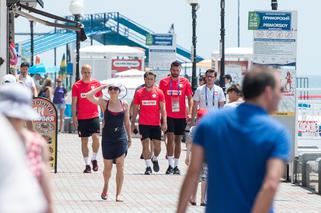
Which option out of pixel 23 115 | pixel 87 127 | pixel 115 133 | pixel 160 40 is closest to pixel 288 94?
pixel 87 127

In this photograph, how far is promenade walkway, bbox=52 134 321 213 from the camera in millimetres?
15500

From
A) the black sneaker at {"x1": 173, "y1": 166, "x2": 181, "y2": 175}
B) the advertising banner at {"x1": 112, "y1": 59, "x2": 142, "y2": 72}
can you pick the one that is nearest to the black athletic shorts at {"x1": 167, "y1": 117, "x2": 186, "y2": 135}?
the black sneaker at {"x1": 173, "y1": 166, "x2": 181, "y2": 175}

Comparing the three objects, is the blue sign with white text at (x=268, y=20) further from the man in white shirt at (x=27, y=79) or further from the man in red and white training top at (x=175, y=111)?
the man in white shirt at (x=27, y=79)

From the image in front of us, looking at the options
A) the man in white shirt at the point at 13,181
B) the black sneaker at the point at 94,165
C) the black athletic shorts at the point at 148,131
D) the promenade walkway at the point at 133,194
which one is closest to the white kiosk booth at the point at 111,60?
the promenade walkway at the point at 133,194

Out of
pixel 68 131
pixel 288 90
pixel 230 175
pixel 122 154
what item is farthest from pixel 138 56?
pixel 230 175

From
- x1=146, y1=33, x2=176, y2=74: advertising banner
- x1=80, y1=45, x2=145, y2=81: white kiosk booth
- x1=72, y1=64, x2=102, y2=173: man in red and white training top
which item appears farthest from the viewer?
x1=80, y1=45, x2=145, y2=81: white kiosk booth

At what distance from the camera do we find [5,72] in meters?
23.0

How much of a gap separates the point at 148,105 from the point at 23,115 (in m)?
14.1

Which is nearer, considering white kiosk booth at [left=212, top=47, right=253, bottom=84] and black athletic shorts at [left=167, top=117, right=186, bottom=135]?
black athletic shorts at [left=167, top=117, right=186, bottom=135]

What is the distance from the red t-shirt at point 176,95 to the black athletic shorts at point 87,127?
1.36 meters

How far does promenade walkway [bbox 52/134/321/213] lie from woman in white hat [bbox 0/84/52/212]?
749cm

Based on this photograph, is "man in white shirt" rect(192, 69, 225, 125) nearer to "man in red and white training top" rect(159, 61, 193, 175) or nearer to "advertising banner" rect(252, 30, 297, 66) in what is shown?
"advertising banner" rect(252, 30, 297, 66)

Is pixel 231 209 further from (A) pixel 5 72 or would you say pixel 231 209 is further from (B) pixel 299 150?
(A) pixel 5 72

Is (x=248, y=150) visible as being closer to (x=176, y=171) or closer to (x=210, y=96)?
(x=210, y=96)
